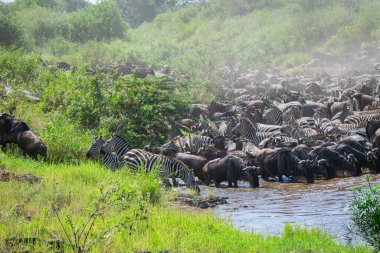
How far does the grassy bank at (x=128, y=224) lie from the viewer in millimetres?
6965

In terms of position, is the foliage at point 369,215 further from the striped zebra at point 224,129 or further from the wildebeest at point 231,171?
the striped zebra at point 224,129

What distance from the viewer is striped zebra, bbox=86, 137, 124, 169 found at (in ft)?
42.8

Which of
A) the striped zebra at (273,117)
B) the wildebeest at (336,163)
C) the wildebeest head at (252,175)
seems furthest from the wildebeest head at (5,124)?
the striped zebra at (273,117)

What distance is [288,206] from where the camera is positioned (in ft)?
36.8

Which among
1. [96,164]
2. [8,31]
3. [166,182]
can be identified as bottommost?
[166,182]

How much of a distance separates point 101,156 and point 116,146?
74 centimetres

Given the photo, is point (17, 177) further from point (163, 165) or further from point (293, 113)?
point (293, 113)

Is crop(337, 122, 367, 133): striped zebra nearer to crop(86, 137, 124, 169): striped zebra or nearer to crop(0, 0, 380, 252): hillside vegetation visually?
crop(0, 0, 380, 252): hillside vegetation

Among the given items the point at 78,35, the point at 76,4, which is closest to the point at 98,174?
the point at 78,35

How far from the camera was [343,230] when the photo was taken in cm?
877

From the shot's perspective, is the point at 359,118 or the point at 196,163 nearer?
the point at 196,163

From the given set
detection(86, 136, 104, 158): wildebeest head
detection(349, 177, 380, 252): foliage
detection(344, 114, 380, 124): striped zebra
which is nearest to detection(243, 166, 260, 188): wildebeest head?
detection(86, 136, 104, 158): wildebeest head

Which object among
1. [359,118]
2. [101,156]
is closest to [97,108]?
[101,156]

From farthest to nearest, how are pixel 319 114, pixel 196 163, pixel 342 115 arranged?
pixel 319 114
pixel 342 115
pixel 196 163
